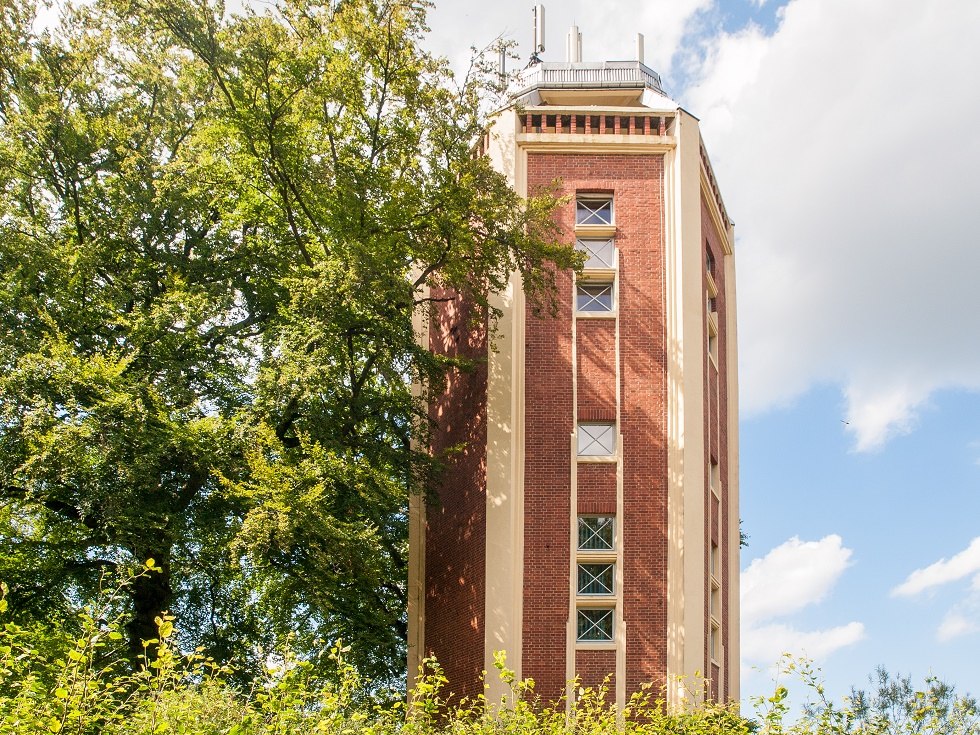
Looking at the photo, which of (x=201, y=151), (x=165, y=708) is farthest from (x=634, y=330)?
(x=165, y=708)

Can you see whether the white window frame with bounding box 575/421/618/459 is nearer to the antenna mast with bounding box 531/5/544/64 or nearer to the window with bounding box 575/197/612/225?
the window with bounding box 575/197/612/225

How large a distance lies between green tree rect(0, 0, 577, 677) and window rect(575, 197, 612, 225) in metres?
0.98

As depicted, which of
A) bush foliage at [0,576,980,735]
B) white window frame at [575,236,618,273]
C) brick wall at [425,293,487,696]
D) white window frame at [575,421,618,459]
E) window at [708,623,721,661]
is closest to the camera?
bush foliage at [0,576,980,735]

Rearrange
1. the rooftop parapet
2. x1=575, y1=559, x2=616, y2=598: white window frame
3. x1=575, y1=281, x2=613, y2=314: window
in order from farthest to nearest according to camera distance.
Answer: the rooftop parapet → x1=575, y1=281, x2=613, y2=314: window → x1=575, y1=559, x2=616, y2=598: white window frame

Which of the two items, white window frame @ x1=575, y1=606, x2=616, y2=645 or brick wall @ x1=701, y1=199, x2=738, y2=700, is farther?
brick wall @ x1=701, y1=199, x2=738, y2=700

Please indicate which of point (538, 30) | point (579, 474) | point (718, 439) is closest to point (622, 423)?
point (579, 474)

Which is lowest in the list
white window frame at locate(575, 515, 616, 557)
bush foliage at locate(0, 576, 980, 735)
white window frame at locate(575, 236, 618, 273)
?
bush foliage at locate(0, 576, 980, 735)

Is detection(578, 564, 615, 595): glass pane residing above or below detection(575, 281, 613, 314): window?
below

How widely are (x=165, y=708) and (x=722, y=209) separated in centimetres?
2149

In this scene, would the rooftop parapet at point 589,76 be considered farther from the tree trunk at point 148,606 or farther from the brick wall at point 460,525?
the tree trunk at point 148,606

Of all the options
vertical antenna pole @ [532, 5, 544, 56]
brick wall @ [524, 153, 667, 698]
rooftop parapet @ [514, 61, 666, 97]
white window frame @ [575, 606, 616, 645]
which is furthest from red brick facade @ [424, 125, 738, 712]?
vertical antenna pole @ [532, 5, 544, 56]

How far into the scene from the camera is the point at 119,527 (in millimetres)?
22375

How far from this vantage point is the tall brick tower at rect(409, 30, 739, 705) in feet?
76.3

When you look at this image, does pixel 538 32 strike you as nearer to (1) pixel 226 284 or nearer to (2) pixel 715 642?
(1) pixel 226 284
